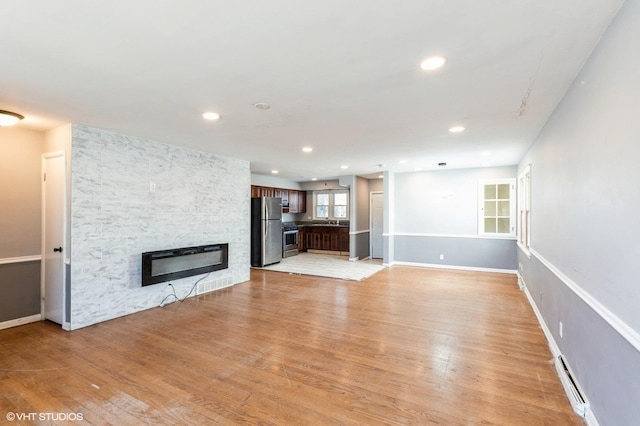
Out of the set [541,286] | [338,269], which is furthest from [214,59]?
[338,269]

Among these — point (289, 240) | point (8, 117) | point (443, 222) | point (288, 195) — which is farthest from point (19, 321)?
point (443, 222)

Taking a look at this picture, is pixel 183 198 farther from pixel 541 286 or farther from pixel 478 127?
pixel 541 286

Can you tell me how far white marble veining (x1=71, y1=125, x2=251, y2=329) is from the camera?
3.72 m

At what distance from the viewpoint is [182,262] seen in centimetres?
Result: 482

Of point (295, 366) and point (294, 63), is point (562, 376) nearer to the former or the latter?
point (295, 366)

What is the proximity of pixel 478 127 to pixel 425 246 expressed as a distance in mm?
4441

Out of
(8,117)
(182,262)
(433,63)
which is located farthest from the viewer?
(182,262)

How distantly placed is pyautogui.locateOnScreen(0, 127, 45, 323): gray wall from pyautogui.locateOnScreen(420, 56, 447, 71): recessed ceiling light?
4.78 metres

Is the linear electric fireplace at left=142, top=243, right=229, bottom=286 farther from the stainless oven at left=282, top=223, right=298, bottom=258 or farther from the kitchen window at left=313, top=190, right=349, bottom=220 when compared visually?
the kitchen window at left=313, top=190, right=349, bottom=220

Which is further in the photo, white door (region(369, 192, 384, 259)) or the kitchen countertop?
the kitchen countertop

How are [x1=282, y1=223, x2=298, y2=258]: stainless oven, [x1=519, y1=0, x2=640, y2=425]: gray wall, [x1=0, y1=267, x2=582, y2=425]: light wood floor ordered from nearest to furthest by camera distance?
[x1=519, y1=0, x2=640, y2=425]: gray wall
[x1=0, y1=267, x2=582, y2=425]: light wood floor
[x1=282, y1=223, x2=298, y2=258]: stainless oven

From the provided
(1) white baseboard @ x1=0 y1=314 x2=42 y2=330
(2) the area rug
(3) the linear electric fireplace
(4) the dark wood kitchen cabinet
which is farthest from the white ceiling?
(4) the dark wood kitchen cabinet

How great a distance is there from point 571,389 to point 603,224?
1.34 metres

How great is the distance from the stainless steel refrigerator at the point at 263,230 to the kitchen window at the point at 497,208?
500cm
